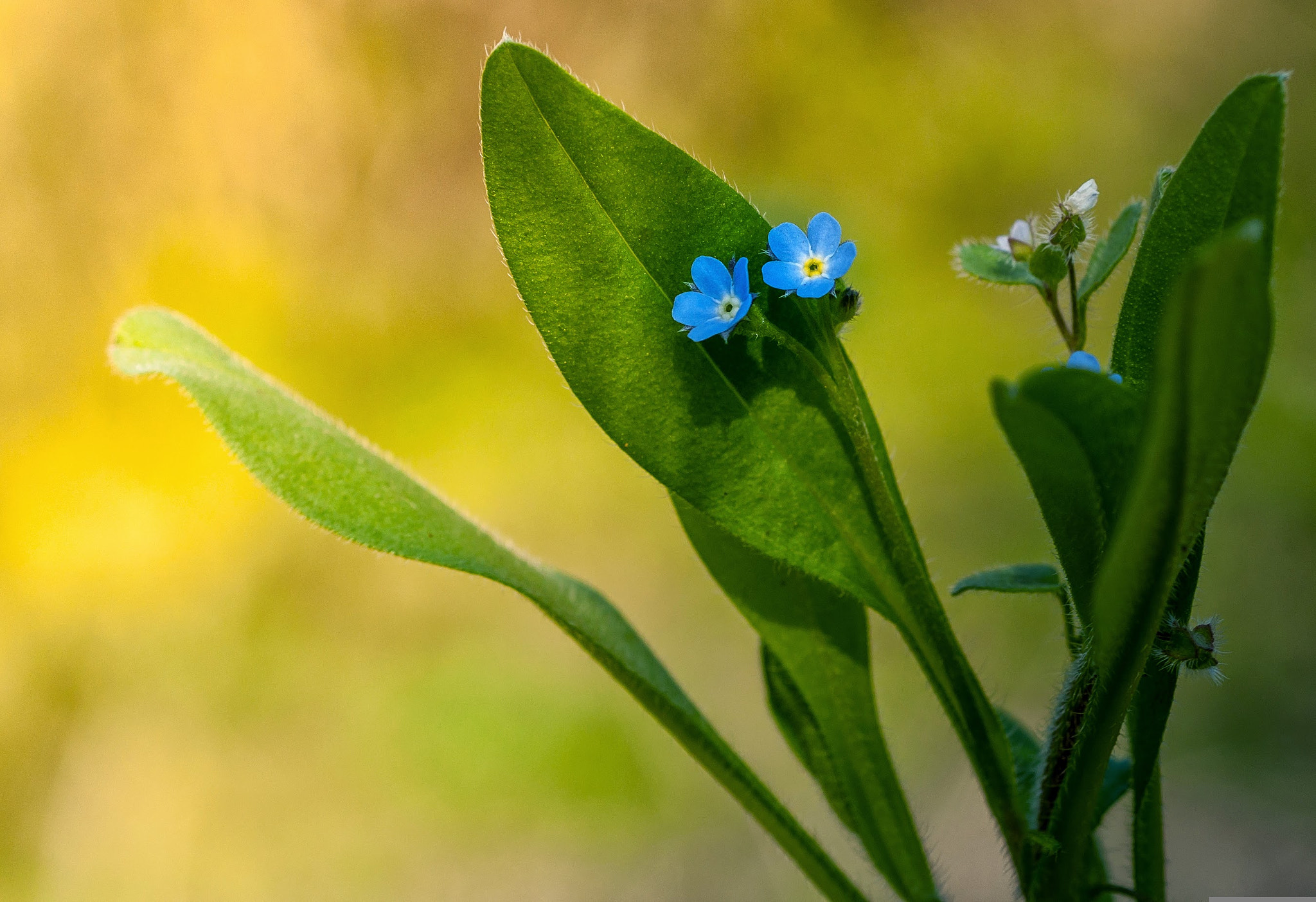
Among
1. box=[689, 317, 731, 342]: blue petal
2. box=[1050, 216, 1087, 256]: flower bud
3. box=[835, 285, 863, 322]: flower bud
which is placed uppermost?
box=[1050, 216, 1087, 256]: flower bud

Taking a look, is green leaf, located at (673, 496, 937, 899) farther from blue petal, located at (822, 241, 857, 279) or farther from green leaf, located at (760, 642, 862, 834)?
blue petal, located at (822, 241, 857, 279)

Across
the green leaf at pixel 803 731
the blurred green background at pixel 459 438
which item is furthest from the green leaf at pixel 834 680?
the blurred green background at pixel 459 438

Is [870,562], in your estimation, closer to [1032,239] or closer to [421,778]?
[1032,239]

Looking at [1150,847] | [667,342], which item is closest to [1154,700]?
[1150,847]

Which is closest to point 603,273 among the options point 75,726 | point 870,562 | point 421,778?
point 870,562

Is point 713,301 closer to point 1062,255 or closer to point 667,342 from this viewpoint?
point 667,342

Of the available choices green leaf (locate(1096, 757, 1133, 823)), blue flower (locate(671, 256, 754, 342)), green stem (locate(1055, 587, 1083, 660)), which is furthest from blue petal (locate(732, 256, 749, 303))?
green leaf (locate(1096, 757, 1133, 823))
